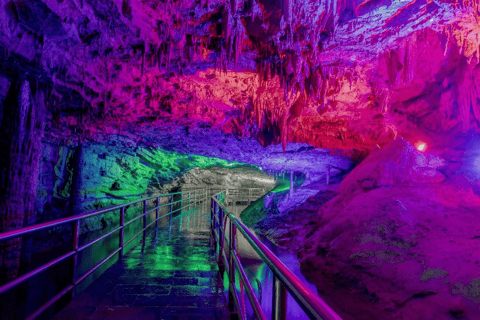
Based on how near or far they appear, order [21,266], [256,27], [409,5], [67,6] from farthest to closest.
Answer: [21,266]
[256,27]
[409,5]
[67,6]

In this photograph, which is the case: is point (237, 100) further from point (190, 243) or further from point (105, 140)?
point (105, 140)

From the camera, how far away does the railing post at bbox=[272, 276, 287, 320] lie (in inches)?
47.8

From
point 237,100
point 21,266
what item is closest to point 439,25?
point 237,100

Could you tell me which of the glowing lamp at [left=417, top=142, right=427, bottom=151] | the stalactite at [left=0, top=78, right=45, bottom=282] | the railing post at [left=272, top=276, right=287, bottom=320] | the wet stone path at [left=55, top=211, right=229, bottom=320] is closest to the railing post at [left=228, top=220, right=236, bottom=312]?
the wet stone path at [left=55, top=211, right=229, bottom=320]

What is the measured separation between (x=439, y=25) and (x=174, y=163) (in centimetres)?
1438

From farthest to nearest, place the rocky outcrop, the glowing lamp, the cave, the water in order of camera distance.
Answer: the glowing lamp
the water
the cave
the rocky outcrop

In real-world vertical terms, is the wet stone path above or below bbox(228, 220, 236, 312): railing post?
below

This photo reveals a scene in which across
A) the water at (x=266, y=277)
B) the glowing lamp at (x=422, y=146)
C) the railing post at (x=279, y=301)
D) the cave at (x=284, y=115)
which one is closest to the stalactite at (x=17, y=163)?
the cave at (x=284, y=115)

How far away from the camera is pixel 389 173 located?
8.30 m

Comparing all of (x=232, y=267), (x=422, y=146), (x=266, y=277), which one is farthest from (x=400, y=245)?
(x=422, y=146)

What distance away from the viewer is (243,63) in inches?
261

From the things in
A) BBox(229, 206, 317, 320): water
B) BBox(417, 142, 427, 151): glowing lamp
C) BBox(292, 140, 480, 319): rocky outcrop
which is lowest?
BBox(229, 206, 317, 320): water

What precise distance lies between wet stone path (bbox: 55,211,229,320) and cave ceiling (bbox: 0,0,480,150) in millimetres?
4532

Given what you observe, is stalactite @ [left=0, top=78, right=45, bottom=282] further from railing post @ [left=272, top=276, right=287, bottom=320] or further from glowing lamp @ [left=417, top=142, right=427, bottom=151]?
glowing lamp @ [left=417, top=142, right=427, bottom=151]
